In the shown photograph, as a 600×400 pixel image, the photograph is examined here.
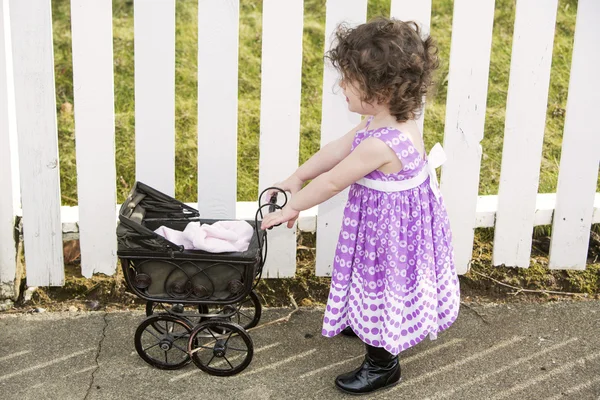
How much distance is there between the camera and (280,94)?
3314 mm

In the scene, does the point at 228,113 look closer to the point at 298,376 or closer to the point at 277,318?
the point at 277,318

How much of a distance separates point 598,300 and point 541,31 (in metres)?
1.14

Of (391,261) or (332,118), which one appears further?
(332,118)

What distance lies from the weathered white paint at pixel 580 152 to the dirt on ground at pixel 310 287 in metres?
0.10

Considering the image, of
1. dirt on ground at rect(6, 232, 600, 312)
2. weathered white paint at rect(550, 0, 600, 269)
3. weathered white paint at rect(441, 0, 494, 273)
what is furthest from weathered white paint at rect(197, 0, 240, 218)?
weathered white paint at rect(550, 0, 600, 269)

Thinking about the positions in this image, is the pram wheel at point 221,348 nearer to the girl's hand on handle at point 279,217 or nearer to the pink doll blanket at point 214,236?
the pink doll blanket at point 214,236

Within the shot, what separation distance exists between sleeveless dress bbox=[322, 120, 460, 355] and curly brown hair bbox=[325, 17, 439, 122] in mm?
119

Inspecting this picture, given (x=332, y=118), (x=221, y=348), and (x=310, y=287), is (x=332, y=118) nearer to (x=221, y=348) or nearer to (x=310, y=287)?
(x=310, y=287)

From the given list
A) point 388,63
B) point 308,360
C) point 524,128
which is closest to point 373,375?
point 308,360

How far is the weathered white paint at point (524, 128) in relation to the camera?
3.33 meters

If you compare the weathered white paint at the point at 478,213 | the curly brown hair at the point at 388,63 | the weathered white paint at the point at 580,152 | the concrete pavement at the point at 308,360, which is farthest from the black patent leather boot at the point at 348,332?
the weathered white paint at the point at 580,152

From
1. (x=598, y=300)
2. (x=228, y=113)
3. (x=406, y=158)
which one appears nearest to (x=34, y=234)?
(x=228, y=113)

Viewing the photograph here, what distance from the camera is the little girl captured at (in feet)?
8.82

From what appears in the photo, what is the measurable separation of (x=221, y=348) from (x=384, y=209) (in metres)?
0.74
